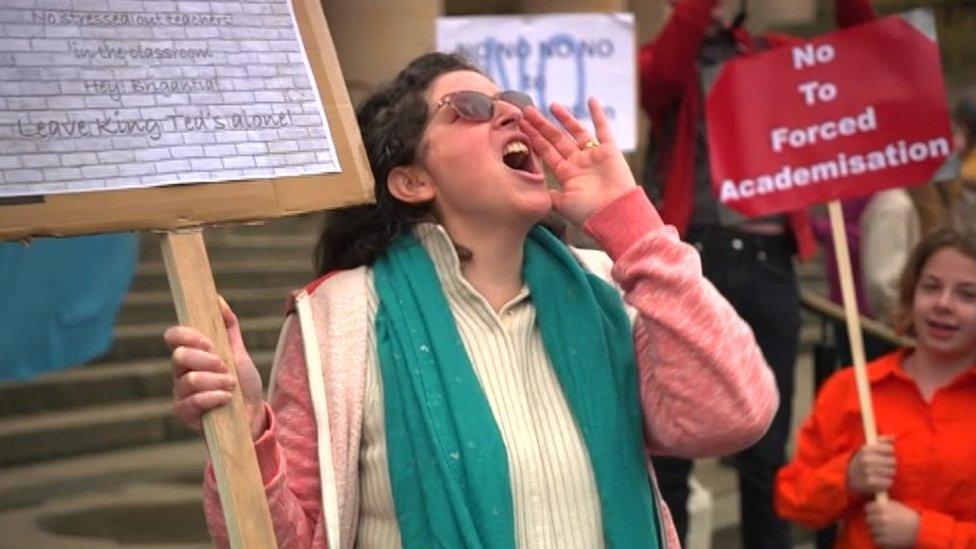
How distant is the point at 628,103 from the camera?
6.34 m

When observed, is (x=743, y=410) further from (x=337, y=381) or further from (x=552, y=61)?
(x=552, y=61)

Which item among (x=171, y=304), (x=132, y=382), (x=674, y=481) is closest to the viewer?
(x=674, y=481)

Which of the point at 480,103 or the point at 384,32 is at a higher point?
the point at 384,32

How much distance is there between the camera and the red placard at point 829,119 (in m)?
4.96

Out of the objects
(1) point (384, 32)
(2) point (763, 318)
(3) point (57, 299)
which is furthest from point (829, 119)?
(1) point (384, 32)

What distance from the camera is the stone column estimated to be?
29.9 feet

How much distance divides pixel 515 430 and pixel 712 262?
2.91 meters

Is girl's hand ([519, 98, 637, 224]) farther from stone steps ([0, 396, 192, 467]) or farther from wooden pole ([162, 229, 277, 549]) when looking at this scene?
stone steps ([0, 396, 192, 467])

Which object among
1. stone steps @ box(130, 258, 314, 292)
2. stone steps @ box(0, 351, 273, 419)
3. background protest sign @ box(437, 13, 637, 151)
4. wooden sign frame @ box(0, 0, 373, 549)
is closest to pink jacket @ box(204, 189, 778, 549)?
wooden sign frame @ box(0, 0, 373, 549)

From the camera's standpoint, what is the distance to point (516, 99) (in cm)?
283

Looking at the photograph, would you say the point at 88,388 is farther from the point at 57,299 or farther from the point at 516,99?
the point at 516,99

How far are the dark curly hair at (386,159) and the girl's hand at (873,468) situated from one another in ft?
5.72

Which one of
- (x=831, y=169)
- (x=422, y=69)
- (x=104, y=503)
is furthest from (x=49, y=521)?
(x=422, y=69)

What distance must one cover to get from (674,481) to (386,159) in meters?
2.73
